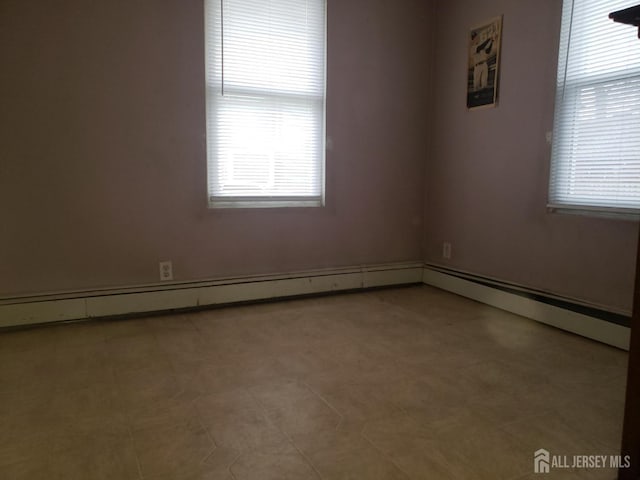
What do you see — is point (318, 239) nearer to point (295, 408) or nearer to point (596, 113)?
point (295, 408)

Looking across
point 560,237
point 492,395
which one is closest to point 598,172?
point 560,237

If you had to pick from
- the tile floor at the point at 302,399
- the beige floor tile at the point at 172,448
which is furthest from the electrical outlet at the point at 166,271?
the beige floor tile at the point at 172,448

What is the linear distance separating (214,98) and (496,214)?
2.14 metres

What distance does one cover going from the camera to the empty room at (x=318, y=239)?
173 centimetres

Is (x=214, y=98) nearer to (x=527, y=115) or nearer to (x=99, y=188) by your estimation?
(x=99, y=188)

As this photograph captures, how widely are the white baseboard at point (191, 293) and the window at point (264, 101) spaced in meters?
0.58

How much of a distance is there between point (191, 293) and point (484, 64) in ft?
8.71

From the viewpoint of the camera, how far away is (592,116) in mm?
2684

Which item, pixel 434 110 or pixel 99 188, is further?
pixel 434 110

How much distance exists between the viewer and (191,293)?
3.24 metres

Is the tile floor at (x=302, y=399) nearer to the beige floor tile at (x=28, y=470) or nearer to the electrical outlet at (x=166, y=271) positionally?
the beige floor tile at (x=28, y=470)

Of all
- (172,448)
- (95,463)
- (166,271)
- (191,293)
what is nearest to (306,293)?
(191,293)

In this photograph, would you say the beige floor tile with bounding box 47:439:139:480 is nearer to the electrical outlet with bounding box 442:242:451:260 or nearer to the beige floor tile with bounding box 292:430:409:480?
the beige floor tile with bounding box 292:430:409:480

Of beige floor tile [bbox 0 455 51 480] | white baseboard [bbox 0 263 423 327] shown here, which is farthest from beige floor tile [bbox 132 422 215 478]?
white baseboard [bbox 0 263 423 327]
